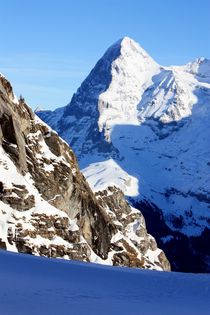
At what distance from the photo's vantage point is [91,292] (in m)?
22.3

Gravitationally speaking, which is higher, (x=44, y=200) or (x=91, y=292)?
(x=91, y=292)

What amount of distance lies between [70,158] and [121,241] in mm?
26211

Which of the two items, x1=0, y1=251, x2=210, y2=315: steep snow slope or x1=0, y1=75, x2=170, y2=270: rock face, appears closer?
x1=0, y1=251, x2=210, y2=315: steep snow slope

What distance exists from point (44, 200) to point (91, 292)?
82079 mm

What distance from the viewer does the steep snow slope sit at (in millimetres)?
18344

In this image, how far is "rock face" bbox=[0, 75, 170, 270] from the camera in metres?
93.8

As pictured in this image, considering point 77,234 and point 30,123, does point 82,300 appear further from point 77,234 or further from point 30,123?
point 30,123

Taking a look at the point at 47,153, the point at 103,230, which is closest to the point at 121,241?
the point at 103,230

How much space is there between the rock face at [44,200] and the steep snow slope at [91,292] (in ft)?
195

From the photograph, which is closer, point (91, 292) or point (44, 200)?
point (91, 292)

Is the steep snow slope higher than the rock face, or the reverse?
the steep snow slope

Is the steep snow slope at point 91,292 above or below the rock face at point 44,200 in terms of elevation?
above

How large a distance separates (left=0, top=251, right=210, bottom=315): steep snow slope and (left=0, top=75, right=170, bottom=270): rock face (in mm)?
59342

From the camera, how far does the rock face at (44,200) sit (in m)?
93.8
